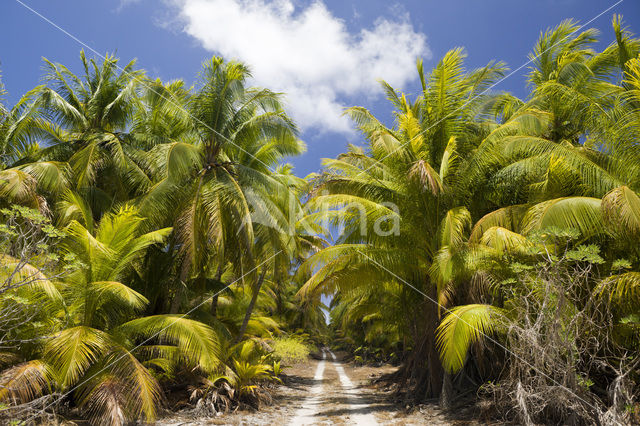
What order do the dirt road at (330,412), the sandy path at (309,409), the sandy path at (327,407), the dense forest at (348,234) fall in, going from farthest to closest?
the sandy path at (309,409) < the sandy path at (327,407) < the dirt road at (330,412) < the dense forest at (348,234)

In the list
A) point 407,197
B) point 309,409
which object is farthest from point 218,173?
point 309,409

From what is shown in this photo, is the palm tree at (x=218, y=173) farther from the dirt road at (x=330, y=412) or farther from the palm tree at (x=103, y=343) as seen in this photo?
the dirt road at (x=330, y=412)

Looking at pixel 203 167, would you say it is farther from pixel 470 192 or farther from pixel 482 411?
pixel 482 411

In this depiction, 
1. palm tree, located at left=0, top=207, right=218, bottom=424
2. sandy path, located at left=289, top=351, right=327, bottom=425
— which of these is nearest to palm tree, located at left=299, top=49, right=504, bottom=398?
sandy path, located at left=289, top=351, right=327, bottom=425

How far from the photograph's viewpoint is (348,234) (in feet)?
34.2

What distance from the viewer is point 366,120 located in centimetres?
1095

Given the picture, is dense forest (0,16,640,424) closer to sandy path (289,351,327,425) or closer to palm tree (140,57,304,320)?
→ palm tree (140,57,304,320)

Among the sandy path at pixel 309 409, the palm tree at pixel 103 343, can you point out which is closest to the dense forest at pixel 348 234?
the palm tree at pixel 103 343

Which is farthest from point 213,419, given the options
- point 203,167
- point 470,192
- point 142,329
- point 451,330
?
point 470,192

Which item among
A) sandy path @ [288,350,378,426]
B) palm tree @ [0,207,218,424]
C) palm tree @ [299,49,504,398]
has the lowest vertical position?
sandy path @ [288,350,378,426]

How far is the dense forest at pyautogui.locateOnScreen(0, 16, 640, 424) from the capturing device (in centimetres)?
586

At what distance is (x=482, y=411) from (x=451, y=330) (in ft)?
7.59

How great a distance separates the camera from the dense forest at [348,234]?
5859 mm

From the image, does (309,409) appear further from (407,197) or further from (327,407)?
(407,197)
